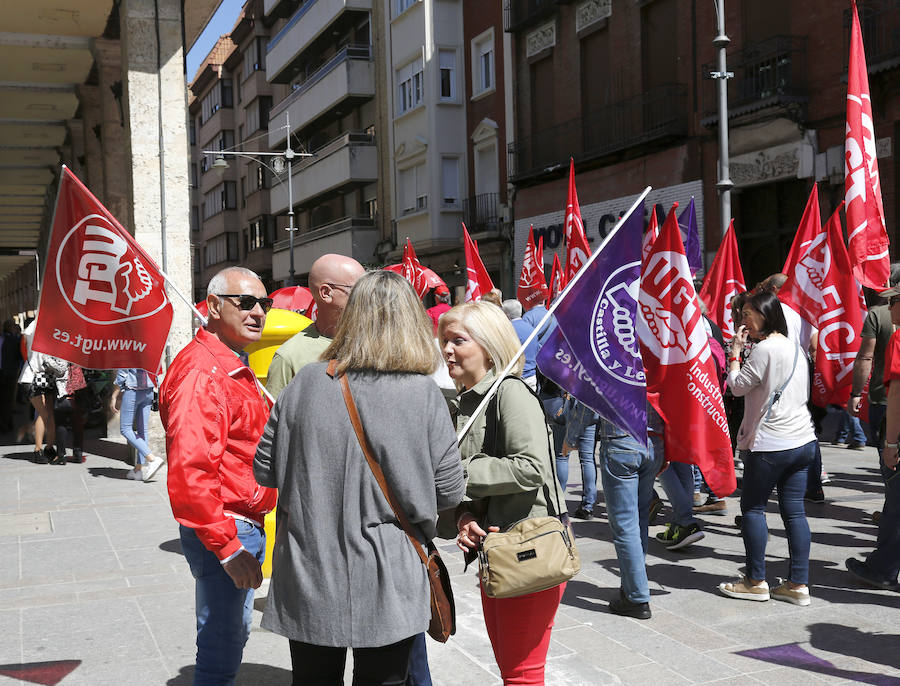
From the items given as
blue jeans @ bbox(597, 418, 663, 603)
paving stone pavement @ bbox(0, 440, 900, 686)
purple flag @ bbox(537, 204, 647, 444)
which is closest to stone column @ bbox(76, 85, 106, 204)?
paving stone pavement @ bbox(0, 440, 900, 686)

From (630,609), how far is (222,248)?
5566 centimetres

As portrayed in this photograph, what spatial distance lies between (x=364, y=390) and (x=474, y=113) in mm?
28248

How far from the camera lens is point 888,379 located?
18.7 ft

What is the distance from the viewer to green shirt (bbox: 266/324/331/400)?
4191 mm

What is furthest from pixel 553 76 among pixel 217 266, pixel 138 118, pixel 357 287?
pixel 217 266

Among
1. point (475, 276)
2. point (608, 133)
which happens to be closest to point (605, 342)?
point (475, 276)

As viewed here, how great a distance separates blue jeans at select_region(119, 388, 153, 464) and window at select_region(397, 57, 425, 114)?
2203cm

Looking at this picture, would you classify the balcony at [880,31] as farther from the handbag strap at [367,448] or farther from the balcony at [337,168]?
the balcony at [337,168]

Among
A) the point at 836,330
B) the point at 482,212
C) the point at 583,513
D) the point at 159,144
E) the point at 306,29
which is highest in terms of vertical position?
the point at 306,29

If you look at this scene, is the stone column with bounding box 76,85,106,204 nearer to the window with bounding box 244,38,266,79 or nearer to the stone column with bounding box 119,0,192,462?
the stone column with bounding box 119,0,192,462

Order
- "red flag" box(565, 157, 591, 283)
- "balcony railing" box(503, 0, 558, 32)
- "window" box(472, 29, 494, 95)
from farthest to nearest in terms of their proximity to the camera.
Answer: "window" box(472, 29, 494, 95) < "balcony railing" box(503, 0, 558, 32) < "red flag" box(565, 157, 591, 283)

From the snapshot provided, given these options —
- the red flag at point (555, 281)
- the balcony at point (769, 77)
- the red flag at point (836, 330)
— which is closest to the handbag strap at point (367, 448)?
the red flag at point (836, 330)

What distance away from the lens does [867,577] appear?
19.4 ft

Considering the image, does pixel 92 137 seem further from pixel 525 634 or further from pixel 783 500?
pixel 525 634
